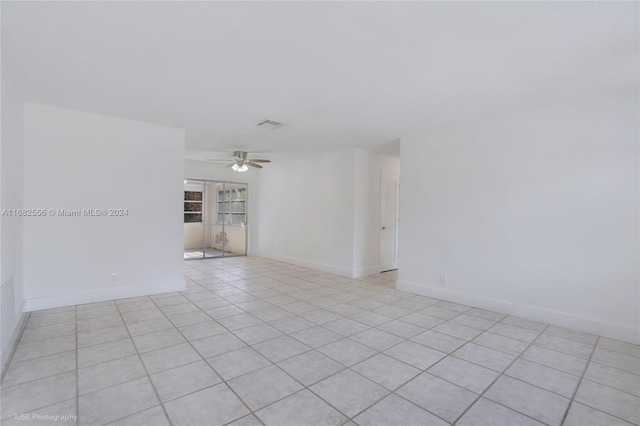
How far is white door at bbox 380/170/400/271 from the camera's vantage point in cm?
630

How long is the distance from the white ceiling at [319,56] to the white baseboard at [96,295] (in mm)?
2350

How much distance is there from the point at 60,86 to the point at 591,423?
5126 millimetres

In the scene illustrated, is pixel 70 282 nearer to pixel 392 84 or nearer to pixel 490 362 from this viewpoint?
pixel 392 84

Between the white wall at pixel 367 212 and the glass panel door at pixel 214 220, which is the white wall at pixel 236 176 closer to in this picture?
the glass panel door at pixel 214 220

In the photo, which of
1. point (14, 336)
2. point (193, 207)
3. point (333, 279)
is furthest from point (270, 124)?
point (193, 207)

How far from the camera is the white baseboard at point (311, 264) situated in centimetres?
590

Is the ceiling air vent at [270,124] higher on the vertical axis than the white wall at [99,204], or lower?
higher

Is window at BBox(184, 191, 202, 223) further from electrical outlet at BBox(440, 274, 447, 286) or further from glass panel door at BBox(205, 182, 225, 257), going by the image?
electrical outlet at BBox(440, 274, 447, 286)

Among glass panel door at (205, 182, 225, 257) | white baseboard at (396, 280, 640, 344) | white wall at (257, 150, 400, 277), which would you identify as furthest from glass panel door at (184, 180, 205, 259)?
white baseboard at (396, 280, 640, 344)

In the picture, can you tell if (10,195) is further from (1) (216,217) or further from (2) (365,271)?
(1) (216,217)

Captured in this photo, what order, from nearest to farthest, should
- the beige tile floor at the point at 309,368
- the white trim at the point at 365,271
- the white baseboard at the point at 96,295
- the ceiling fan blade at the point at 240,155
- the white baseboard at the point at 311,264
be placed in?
the beige tile floor at the point at 309,368 → the white baseboard at the point at 96,295 → the white trim at the point at 365,271 → the white baseboard at the point at 311,264 → the ceiling fan blade at the point at 240,155

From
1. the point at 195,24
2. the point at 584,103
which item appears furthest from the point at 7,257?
the point at 584,103

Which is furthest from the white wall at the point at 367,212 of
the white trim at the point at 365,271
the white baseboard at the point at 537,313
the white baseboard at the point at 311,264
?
the white baseboard at the point at 537,313

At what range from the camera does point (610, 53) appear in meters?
2.34
